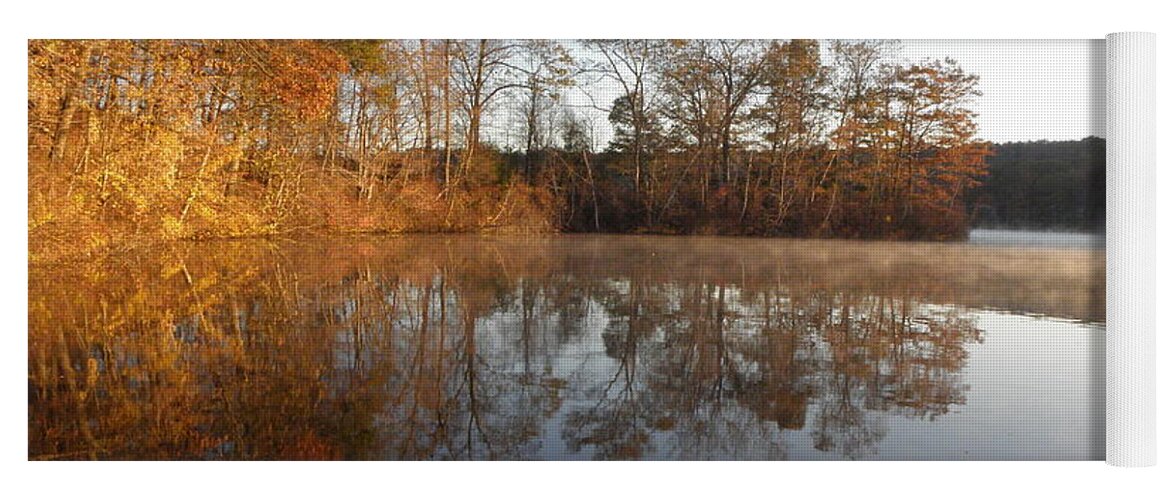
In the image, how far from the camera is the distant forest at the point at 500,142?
597 cm

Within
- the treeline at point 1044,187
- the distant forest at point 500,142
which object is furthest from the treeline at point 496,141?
the treeline at point 1044,187

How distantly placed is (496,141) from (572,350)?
1.42 metres

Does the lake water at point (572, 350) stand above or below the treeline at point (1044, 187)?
below

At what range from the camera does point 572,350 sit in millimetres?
5965

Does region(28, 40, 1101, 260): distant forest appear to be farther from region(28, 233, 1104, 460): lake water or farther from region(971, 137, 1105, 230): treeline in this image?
region(28, 233, 1104, 460): lake water

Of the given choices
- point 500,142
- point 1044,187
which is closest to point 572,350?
point 500,142

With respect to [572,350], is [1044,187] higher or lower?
higher

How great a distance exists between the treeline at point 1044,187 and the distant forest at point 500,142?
0.03 m

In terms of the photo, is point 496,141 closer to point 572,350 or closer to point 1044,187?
point 572,350

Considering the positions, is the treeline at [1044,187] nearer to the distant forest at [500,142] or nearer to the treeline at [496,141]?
the distant forest at [500,142]

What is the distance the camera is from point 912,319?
605 centimetres

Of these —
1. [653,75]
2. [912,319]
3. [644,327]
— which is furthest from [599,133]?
[912,319]

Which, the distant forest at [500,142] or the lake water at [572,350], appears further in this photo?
the distant forest at [500,142]
